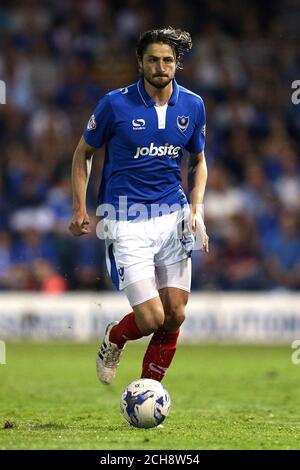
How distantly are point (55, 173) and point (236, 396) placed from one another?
8704mm

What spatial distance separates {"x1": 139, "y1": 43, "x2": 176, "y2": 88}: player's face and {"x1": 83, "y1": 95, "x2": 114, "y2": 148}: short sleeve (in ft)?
1.19

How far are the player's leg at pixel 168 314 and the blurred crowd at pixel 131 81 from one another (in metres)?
8.51

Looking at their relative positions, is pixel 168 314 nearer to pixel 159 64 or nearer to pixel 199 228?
pixel 199 228

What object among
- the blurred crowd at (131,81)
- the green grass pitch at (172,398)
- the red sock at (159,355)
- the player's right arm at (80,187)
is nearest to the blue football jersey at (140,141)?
the player's right arm at (80,187)

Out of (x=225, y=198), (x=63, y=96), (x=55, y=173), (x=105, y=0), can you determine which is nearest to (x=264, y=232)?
(x=225, y=198)

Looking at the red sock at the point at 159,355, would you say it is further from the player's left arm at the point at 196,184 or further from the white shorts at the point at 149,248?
the player's left arm at the point at 196,184

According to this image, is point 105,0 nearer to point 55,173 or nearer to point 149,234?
point 55,173

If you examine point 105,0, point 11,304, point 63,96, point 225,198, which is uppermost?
point 105,0

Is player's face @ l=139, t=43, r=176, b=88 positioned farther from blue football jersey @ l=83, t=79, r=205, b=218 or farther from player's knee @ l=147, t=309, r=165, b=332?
player's knee @ l=147, t=309, r=165, b=332

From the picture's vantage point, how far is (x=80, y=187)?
25.6ft

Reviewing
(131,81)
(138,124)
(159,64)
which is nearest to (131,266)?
(138,124)

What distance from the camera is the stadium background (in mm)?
11942

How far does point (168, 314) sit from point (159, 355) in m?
0.33

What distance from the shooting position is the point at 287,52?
2022cm
